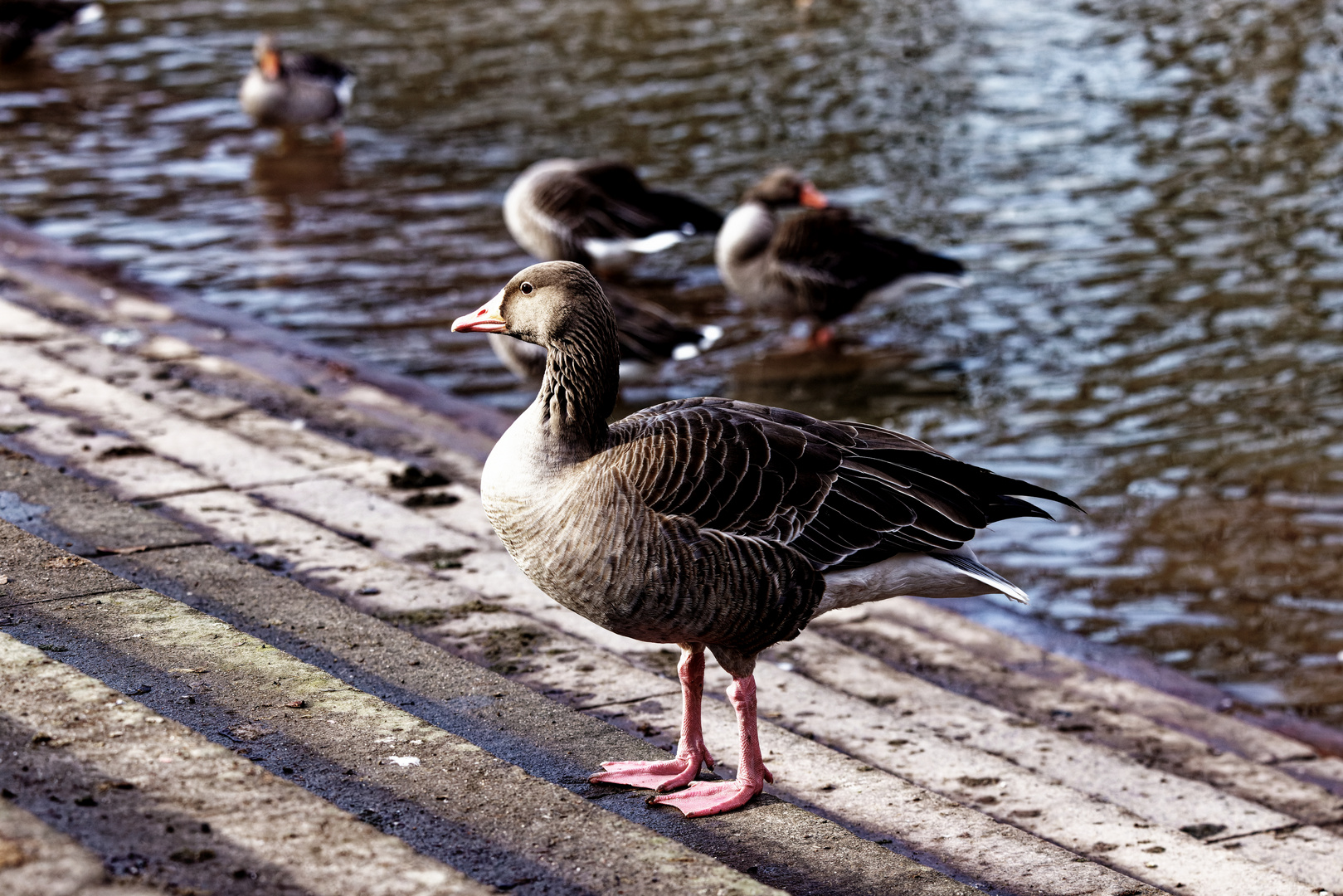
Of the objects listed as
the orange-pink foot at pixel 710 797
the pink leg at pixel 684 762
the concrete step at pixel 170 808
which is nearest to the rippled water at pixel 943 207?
the pink leg at pixel 684 762

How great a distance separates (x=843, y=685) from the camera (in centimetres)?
602

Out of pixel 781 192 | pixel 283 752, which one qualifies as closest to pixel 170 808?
pixel 283 752

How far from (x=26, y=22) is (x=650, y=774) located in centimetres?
1629

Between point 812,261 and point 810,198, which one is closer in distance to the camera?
point 812,261

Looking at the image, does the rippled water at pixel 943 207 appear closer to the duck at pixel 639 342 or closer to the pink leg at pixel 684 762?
the duck at pixel 639 342

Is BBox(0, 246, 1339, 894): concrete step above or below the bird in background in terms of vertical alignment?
below

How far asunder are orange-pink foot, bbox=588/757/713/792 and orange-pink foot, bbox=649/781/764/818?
39 millimetres

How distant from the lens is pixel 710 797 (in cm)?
438

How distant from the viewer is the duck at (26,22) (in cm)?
1762

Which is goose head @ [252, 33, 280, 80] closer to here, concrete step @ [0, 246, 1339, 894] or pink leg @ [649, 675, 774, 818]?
concrete step @ [0, 246, 1339, 894]

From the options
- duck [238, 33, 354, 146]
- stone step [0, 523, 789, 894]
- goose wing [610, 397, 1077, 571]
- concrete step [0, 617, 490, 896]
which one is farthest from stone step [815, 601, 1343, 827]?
duck [238, 33, 354, 146]

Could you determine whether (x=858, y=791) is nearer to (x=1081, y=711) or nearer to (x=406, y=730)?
(x=406, y=730)

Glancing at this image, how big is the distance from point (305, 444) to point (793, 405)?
128 inches

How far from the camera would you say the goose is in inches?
433
